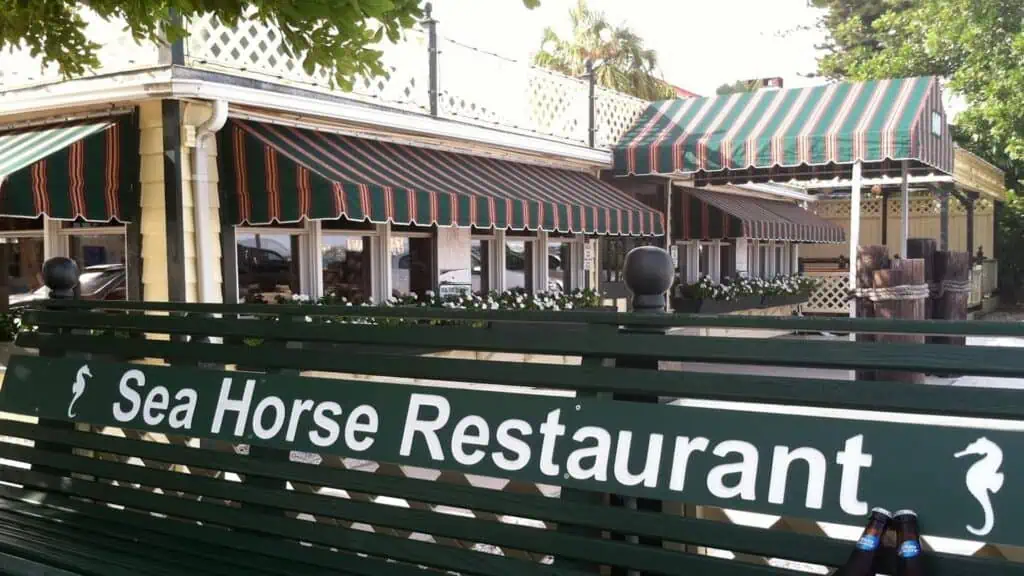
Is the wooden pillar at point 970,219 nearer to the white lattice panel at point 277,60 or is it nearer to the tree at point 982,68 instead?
the tree at point 982,68

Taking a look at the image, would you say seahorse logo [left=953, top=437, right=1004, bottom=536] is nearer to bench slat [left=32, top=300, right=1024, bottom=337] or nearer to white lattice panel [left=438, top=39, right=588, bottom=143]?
bench slat [left=32, top=300, right=1024, bottom=337]

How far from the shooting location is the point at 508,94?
1098cm

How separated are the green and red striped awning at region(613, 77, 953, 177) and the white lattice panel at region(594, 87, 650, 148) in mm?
179

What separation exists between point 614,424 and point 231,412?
1.43 meters

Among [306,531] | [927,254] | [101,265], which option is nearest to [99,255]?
[101,265]

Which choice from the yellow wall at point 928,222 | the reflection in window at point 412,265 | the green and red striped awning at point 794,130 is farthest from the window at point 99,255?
the yellow wall at point 928,222

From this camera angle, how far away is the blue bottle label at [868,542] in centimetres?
195

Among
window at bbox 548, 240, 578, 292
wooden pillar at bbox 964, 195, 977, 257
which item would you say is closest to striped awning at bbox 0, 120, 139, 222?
window at bbox 548, 240, 578, 292

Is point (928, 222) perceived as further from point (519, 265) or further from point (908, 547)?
point (908, 547)

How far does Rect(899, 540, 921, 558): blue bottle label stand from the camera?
191cm

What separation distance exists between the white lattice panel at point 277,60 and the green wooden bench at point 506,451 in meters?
3.21

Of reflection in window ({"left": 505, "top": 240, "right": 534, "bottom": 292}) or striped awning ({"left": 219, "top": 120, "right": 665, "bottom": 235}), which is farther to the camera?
reflection in window ({"left": 505, "top": 240, "right": 534, "bottom": 292})

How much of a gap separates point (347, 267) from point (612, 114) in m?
5.71

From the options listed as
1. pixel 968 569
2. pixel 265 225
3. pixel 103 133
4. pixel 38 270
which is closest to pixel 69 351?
pixel 968 569
